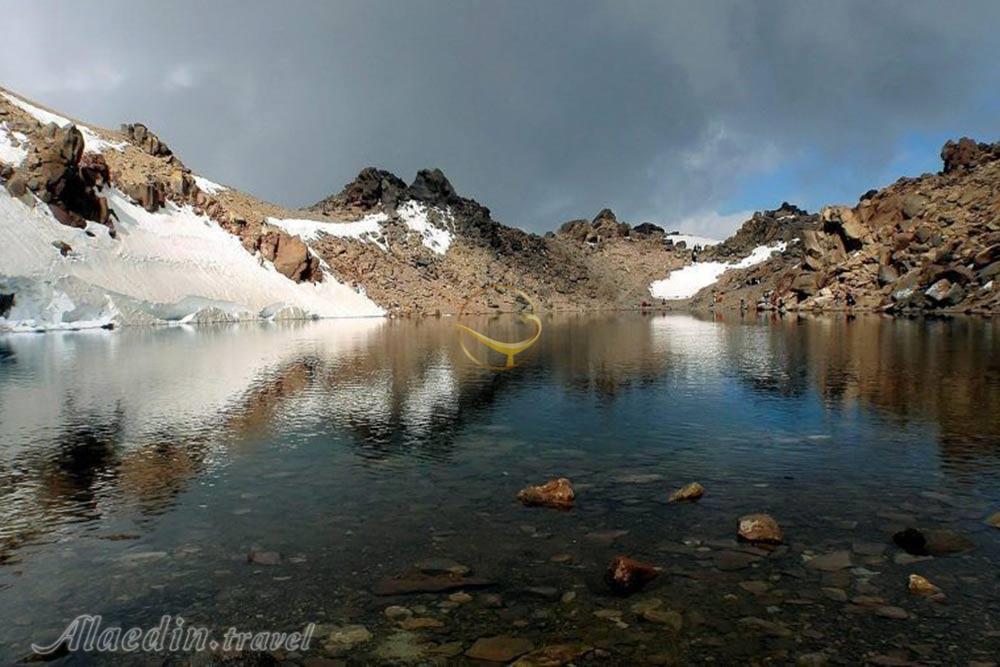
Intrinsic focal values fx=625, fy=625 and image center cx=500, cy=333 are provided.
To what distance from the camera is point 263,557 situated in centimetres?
1022

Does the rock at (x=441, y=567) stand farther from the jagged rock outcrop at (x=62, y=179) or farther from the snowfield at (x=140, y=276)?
the jagged rock outcrop at (x=62, y=179)

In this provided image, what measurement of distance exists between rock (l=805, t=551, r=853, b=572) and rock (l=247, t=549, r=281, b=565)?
836 centimetres

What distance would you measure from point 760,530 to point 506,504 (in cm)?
480

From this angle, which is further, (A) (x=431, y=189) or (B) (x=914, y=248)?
(A) (x=431, y=189)

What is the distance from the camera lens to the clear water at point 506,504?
814cm

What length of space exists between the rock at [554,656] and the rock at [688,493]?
5881 millimetres

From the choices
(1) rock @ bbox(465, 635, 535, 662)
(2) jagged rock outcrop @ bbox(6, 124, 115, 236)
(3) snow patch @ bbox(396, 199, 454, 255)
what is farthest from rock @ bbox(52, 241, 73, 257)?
(1) rock @ bbox(465, 635, 535, 662)

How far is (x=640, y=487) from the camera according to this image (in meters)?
13.7

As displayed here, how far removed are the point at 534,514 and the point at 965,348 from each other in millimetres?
40999

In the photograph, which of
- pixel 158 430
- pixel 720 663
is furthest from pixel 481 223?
pixel 720 663

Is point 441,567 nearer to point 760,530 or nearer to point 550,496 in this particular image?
point 550,496

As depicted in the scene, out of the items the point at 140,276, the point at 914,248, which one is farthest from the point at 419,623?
the point at 914,248

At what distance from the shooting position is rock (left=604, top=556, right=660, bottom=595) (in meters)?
8.89

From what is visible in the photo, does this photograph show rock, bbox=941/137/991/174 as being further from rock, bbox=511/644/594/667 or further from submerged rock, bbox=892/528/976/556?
rock, bbox=511/644/594/667
